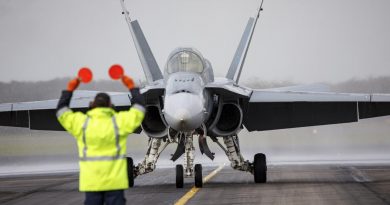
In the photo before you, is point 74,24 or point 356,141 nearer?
point 356,141

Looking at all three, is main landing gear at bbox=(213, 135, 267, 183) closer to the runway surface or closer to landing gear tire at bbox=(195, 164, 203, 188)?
the runway surface

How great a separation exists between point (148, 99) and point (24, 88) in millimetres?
16415

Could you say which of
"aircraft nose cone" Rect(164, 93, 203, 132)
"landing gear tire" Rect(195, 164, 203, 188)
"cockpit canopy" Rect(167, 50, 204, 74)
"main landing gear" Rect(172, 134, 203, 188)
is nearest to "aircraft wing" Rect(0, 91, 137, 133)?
"cockpit canopy" Rect(167, 50, 204, 74)

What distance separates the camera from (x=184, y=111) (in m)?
14.5

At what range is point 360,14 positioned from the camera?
39719 millimetres

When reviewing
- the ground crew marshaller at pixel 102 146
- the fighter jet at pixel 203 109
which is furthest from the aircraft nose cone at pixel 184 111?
the ground crew marshaller at pixel 102 146

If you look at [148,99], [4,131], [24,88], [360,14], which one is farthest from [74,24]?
[148,99]

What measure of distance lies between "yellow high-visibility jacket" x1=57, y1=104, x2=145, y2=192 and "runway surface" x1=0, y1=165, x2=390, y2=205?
5064 mm

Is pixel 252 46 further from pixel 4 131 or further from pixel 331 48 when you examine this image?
pixel 4 131

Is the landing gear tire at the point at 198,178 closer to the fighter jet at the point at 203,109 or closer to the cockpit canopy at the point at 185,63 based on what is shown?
the fighter jet at the point at 203,109

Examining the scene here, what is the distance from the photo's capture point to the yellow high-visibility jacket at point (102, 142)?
7.92m

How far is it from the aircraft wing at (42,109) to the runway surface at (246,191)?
4.36ft

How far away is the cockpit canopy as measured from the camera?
53.9 ft

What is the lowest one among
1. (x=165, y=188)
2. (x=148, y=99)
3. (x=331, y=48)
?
(x=165, y=188)
